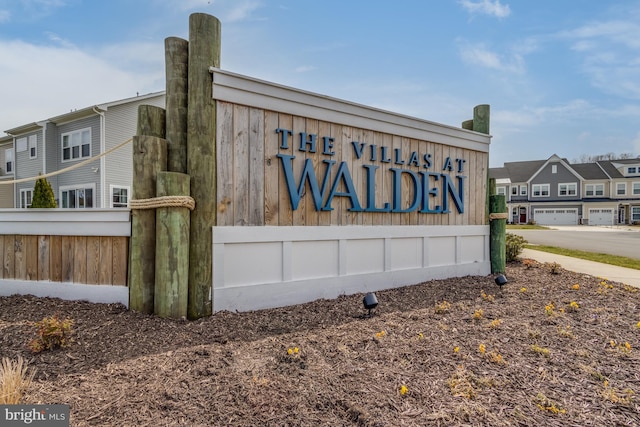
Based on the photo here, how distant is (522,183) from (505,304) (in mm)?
38629

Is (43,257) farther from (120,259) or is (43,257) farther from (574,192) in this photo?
(574,192)

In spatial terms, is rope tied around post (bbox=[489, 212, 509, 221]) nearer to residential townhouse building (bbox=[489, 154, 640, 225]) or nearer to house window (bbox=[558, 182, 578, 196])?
residential townhouse building (bbox=[489, 154, 640, 225])

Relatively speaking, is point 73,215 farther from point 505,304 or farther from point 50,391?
point 505,304

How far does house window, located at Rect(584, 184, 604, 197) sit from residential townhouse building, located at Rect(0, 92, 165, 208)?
1543 inches

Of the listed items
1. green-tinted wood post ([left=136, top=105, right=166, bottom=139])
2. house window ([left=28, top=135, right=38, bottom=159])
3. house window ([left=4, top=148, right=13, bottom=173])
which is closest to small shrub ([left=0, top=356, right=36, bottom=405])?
green-tinted wood post ([left=136, top=105, right=166, bottom=139])

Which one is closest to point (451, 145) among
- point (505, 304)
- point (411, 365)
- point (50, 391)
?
point (505, 304)

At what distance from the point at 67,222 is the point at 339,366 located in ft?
10.7

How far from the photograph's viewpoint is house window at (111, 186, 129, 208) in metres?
15.1

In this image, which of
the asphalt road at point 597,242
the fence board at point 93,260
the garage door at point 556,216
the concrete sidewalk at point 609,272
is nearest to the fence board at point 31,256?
the fence board at point 93,260

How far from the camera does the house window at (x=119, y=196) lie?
1508 centimetres

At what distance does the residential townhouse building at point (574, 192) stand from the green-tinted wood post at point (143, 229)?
3811cm

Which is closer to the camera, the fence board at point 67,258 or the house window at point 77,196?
the fence board at point 67,258

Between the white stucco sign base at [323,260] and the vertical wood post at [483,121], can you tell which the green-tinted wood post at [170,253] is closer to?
the white stucco sign base at [323,260]

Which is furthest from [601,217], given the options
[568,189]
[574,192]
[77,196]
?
[77,196]
